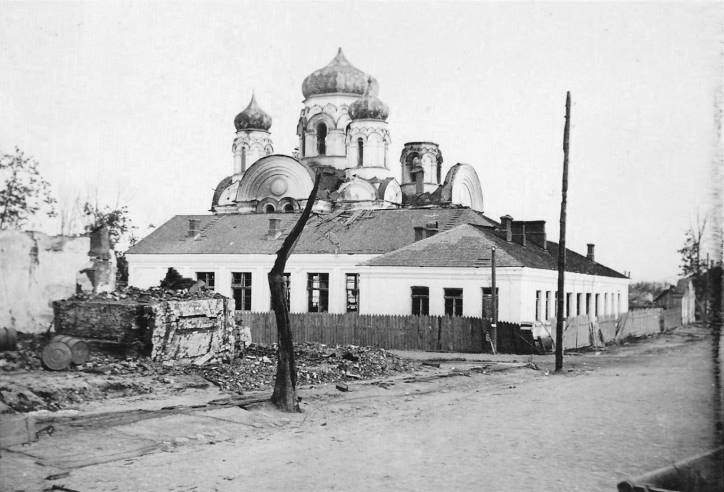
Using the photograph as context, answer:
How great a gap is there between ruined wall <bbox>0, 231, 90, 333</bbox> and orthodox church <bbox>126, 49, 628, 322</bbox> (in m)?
5.56

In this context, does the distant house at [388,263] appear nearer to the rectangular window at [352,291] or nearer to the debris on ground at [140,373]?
the rectangular window at [352,291]

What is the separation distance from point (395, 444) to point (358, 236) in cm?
2586

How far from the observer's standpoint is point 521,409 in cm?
1384

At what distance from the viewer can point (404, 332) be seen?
89.4 ft

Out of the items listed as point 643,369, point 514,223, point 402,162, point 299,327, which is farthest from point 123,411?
point 402,162

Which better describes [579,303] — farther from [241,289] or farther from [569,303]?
[241,289]

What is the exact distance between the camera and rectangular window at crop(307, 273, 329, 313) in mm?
35531

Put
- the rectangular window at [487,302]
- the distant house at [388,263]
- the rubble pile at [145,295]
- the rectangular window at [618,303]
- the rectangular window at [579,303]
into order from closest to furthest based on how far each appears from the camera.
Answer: the rubble pile at [145,295]
the rectangular window at [487,302]
the distant house at [388,263]
the rectangular window at [579,303]
the rectangular window at [618,303]

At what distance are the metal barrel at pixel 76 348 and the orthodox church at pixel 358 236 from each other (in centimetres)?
586

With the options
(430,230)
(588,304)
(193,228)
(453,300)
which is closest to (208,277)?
(193,228)

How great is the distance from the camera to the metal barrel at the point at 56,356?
14531 mm

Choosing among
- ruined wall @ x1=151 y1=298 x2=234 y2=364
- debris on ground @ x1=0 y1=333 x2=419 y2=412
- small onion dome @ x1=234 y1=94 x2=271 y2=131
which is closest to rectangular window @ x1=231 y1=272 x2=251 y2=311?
debris on ground @ x1=0 y1=333 x2=419 y2=412

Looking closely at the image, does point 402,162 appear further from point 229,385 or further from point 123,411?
point 123,411

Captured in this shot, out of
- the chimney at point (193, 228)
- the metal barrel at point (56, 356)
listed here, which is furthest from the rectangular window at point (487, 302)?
the chimney at point (193, 228)
